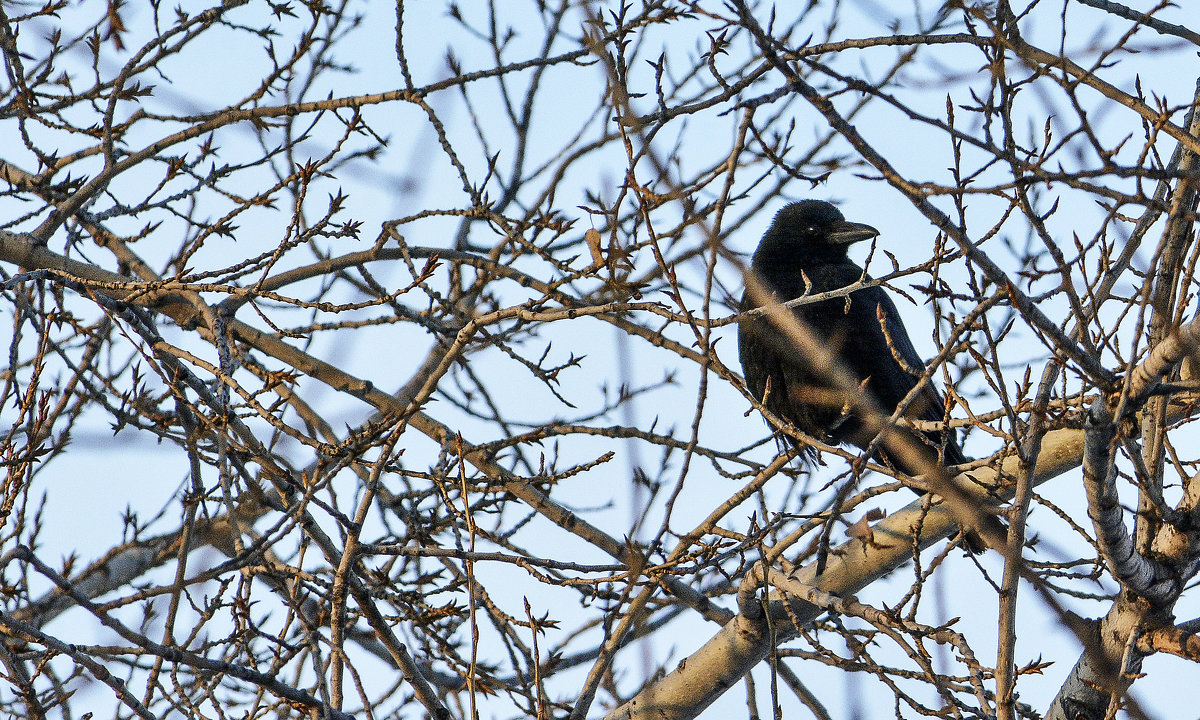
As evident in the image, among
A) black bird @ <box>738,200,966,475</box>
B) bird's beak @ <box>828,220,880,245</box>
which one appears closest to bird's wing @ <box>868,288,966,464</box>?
black bird @ <box>738,200,966,475</box>

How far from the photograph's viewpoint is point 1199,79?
3156 mm

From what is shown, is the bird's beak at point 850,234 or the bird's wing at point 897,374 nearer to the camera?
the bird's wing at point 897,374

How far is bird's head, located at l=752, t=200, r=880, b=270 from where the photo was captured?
6473 mm

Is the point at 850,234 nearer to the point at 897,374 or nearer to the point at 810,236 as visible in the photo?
the point at 810,236

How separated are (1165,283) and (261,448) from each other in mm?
2527

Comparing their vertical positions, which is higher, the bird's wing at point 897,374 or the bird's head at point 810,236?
the bird's head at point 810,236

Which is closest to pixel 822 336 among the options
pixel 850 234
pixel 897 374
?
pixel 897 374

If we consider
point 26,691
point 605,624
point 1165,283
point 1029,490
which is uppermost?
point 26,691

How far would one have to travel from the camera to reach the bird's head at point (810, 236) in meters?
6.47

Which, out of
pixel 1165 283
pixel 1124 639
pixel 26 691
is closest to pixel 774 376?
pixel 1124 639

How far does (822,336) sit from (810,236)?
3.01 feet

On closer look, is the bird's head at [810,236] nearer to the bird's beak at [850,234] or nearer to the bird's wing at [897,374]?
the bird's beak at [850,234]

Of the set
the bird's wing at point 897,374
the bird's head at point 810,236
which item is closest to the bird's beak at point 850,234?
the bird's head at point 810,236

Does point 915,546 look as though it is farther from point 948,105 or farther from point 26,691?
point 26,691
